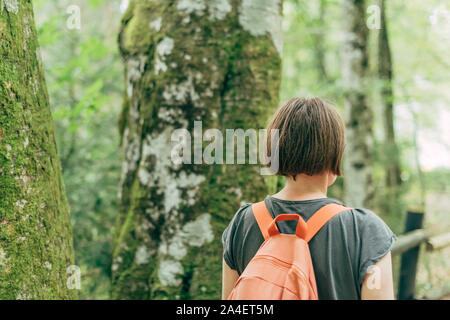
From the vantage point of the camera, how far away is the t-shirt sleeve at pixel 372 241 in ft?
4.56

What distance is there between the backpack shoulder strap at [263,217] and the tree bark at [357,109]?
5.19m

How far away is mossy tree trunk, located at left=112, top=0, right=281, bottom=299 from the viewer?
110 inches

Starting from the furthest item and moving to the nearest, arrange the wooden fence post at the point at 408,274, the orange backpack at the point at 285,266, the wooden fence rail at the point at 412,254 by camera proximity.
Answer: the wooden fence post at the point at 408,274 → the wooden fence rail at the point at 412,254 → the orange backpack at the point at 285,266

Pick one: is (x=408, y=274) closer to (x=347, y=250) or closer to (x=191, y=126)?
(x=191, y=126)

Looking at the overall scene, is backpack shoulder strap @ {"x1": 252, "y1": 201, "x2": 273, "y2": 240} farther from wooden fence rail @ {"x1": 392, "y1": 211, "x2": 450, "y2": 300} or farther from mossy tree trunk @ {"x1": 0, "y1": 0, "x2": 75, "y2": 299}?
wooden fence rail @ {"x1": 392, "y1": 211, "x2": 450, "y2": 300}

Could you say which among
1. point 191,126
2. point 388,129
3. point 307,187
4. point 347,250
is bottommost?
point 347,250

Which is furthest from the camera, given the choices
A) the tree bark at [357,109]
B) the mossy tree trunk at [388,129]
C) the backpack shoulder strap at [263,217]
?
the mossy tree trunk at [388,129]

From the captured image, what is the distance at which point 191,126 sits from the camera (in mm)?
2857

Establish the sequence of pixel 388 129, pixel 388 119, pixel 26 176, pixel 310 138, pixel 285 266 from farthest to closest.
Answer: pixel 388 119 → pixel 388 129 → pixel 26 176 → pixel 310 138 → pixel 285 266

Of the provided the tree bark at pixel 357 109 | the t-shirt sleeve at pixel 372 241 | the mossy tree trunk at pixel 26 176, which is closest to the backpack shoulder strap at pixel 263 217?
the t-shirt sleeve at pixel 372 241

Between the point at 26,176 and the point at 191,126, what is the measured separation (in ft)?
4.15

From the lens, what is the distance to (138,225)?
2.94 meters

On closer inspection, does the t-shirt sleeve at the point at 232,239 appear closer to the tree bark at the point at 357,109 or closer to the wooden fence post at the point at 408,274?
the wooden fence post at the point at 408,274

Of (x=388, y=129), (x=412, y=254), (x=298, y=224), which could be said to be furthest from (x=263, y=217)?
(x=388, y=129)
